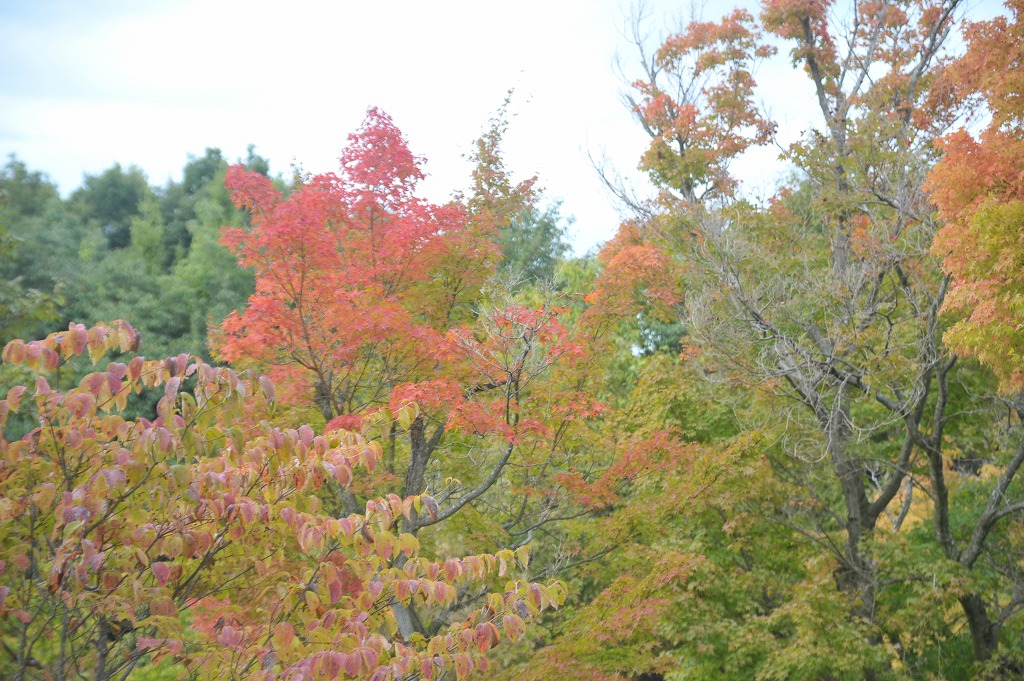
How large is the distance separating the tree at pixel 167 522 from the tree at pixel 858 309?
21.3ft

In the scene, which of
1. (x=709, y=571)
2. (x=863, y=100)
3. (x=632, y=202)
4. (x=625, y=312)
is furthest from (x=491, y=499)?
(x=863, y=100)

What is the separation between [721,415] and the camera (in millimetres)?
12266

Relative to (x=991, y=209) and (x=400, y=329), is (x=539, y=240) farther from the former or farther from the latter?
(x=991, y=209)

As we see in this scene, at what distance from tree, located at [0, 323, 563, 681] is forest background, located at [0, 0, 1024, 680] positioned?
2 cm

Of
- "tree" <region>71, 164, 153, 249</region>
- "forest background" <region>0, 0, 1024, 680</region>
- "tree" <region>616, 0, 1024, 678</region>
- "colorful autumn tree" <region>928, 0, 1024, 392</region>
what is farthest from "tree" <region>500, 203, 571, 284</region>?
"tree" <region>71, 164, 153, 249</region>

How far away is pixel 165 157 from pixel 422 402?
110 ft

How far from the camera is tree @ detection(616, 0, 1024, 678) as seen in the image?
957 centimetres

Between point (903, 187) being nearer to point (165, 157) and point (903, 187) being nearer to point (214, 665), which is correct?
point (214, 665)

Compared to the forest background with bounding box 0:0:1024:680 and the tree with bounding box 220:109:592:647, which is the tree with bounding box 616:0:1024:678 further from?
the tree with bounding box 220:109:592:647

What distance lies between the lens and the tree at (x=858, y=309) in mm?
9570

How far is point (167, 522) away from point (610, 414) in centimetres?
721

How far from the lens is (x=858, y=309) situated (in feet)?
31.8

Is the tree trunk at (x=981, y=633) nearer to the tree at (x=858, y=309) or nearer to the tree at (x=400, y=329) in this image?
the tree at (x=858, y=309)

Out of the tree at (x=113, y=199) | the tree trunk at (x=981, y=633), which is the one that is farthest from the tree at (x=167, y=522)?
the tree at (x=113, y=199)
